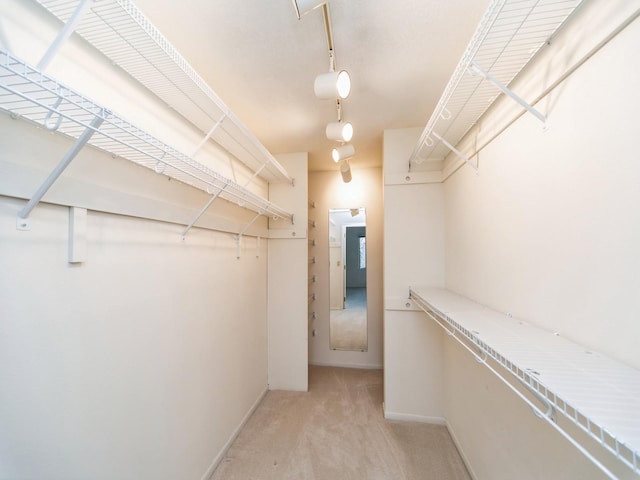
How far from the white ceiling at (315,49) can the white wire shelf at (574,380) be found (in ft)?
4.74

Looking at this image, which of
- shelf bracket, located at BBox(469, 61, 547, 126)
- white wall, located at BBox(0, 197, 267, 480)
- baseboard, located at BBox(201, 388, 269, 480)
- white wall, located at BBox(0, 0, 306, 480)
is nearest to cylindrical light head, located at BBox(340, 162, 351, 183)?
white wall, located at BBox(0, 0, 306, 480)

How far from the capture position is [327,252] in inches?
144

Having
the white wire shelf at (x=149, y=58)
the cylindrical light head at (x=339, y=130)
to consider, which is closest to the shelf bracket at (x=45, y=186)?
the white wire shelf at (x=149, y=58)

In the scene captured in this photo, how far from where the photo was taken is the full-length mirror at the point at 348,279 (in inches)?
→ 141

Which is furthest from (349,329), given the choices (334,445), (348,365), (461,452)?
(461,452)

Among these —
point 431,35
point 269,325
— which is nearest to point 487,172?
point 431,35

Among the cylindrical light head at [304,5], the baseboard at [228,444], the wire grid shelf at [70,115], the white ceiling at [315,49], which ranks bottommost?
the baseboard at [228,444]

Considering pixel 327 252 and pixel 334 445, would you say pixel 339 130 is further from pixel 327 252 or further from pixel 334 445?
pixel 334 445

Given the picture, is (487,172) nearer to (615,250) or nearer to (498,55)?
(498,55)

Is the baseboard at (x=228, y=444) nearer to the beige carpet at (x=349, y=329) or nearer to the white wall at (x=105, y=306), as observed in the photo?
the white wall at (x=105, y=306)

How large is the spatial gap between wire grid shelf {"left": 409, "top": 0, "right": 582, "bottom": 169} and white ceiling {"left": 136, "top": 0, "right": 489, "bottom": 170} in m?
0.33

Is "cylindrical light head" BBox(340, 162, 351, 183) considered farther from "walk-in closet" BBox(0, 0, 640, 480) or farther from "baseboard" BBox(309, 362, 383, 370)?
"baseboard" BBox(309, 362, 383, 370)

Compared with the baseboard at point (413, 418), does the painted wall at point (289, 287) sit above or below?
above

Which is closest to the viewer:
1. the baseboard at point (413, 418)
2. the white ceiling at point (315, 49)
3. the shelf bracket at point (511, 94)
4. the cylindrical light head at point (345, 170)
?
the shelf bracket at point (511, 94)
